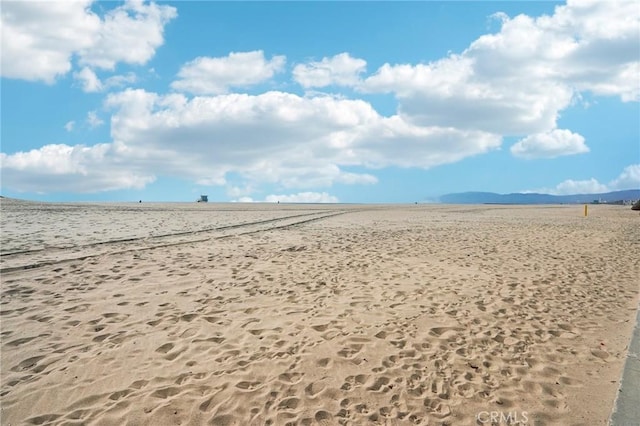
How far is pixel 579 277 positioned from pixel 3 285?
18.0 metres

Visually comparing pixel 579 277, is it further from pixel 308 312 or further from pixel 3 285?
pixel 3 285

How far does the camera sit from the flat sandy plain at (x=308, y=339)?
580 cm

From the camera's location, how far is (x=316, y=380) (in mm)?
6477

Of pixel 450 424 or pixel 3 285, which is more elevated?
pixel 3 285

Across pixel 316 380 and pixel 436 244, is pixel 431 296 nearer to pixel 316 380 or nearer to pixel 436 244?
pixel 316 380

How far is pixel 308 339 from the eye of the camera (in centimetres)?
796

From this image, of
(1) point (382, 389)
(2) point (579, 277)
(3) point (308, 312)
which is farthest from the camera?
(2) point (579, 277)

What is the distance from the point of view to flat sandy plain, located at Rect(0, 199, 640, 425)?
5.80 meters

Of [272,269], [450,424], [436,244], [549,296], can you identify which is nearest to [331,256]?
[272,269]

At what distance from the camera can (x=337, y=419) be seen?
5.51 metres

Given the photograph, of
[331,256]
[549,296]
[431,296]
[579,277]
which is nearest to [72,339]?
[431,296]

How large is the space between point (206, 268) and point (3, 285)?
5667 mm

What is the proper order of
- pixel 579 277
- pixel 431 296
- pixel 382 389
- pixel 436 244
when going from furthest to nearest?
pixel 436 244, pixel 579 277, pixel 431 296, pixel 382 389

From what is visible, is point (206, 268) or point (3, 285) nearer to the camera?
point (3, 285)
